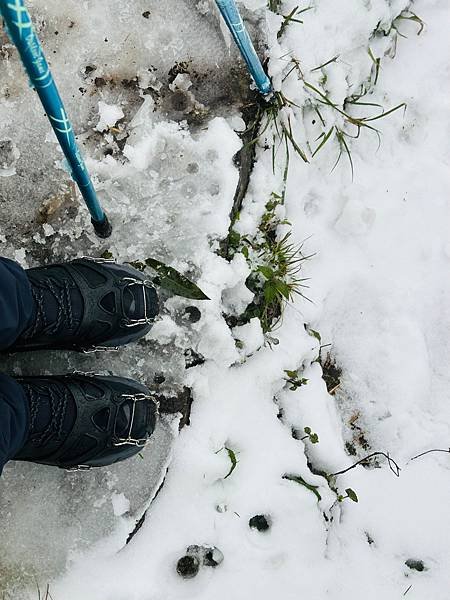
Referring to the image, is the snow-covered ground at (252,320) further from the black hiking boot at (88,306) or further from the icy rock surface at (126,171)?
the black hiking boot at (88,306)

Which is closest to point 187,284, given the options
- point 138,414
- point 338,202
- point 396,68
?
point 138,414

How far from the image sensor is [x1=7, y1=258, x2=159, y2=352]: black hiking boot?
6.47 feet

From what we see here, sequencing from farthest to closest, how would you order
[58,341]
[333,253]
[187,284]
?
[333,253] → [187,284] → [58,341]

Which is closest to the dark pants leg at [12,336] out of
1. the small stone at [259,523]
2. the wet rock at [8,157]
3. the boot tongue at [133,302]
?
the boot tongue at [133,302]

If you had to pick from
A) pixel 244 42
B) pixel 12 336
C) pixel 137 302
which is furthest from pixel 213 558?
pixel 244 42

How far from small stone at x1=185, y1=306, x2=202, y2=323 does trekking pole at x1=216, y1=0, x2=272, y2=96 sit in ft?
2.64

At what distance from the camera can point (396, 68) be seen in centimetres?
251

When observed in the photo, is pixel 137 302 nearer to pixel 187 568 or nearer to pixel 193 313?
pixel 193 313

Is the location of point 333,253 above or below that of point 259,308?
above

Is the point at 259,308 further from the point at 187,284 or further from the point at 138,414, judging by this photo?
the point at 138,414

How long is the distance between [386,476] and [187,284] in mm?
1022

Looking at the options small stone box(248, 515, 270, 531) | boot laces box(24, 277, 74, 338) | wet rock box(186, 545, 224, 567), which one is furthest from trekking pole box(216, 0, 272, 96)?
wet rock box(186, 545, 224, 567)

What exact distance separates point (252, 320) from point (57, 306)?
0.66m

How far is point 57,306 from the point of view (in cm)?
197
